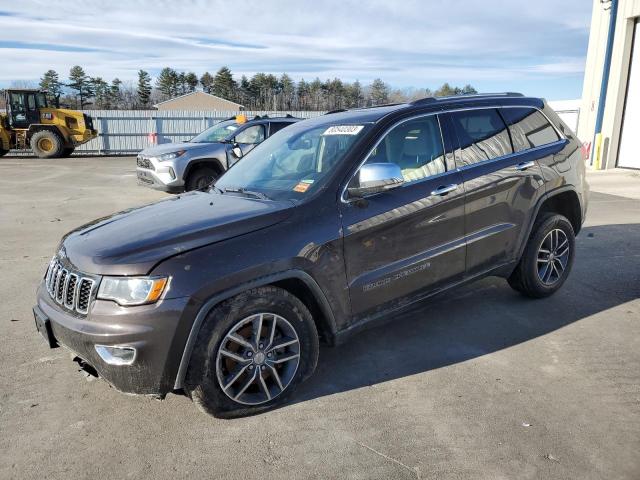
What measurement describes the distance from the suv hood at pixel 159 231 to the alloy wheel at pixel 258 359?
0.56 metres

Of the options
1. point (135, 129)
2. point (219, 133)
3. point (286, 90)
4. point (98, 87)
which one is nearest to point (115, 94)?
point (98, 87)

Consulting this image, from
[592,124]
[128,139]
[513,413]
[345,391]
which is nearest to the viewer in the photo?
[513,413]

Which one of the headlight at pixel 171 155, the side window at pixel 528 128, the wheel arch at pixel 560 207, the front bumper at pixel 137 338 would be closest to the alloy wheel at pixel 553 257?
the wheel arch at pixel 560 207

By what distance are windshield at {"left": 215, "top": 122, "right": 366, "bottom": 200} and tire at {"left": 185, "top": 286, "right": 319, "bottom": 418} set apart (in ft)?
2.57

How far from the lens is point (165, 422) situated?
305 cm

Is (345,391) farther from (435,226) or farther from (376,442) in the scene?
(435,226)

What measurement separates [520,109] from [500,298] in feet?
5.81

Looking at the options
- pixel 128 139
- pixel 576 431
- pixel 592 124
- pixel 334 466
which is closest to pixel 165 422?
pixel 334 466

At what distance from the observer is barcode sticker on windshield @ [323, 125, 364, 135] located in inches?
144

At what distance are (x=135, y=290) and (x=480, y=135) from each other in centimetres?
297

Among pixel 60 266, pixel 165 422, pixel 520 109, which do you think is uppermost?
pixel 520 109

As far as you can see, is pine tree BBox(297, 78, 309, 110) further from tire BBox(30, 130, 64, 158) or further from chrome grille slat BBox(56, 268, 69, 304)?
chrome grille slat BBox(56, 268, 69, 304)

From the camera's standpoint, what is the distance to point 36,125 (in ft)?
72.5

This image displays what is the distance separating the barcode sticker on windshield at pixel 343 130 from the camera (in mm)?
3662
